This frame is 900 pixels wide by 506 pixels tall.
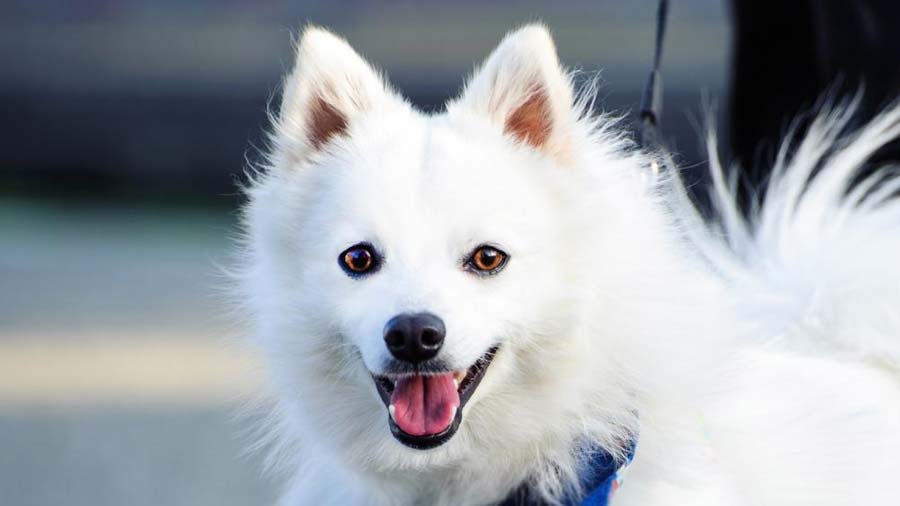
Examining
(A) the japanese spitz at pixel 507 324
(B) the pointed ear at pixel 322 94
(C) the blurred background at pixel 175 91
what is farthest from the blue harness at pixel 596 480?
(C) the blurred background at pixel 175 91

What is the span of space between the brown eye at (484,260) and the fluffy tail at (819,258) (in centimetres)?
86

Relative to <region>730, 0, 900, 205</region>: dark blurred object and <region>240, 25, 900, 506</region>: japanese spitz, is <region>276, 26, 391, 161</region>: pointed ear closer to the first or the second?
<region>240, 25, 900, 506</region>: japanese spitz

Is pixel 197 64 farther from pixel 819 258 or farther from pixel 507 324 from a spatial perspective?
pixel 507 324

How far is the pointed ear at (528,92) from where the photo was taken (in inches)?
115

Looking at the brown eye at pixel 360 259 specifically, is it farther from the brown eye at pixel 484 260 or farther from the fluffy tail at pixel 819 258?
the fluffy tail at pixel 819 258

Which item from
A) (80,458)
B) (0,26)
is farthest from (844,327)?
(0,26)

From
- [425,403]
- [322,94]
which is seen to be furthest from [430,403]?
[322,94]

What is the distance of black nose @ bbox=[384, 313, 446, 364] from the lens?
2566mm

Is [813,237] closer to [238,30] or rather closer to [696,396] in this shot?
[696,396]

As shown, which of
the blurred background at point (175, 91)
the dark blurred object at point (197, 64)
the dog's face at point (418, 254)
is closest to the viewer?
the dog's face at point (418, 254)

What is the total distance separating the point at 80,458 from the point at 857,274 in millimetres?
3839

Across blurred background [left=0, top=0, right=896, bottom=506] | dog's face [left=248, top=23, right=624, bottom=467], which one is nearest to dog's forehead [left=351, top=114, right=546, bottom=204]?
dog's face [left=248, top=23, right=624, bottom=467]

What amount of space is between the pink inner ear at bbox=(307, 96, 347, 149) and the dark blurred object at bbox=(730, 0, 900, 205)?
5.28 ft

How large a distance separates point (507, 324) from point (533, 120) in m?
0.51
